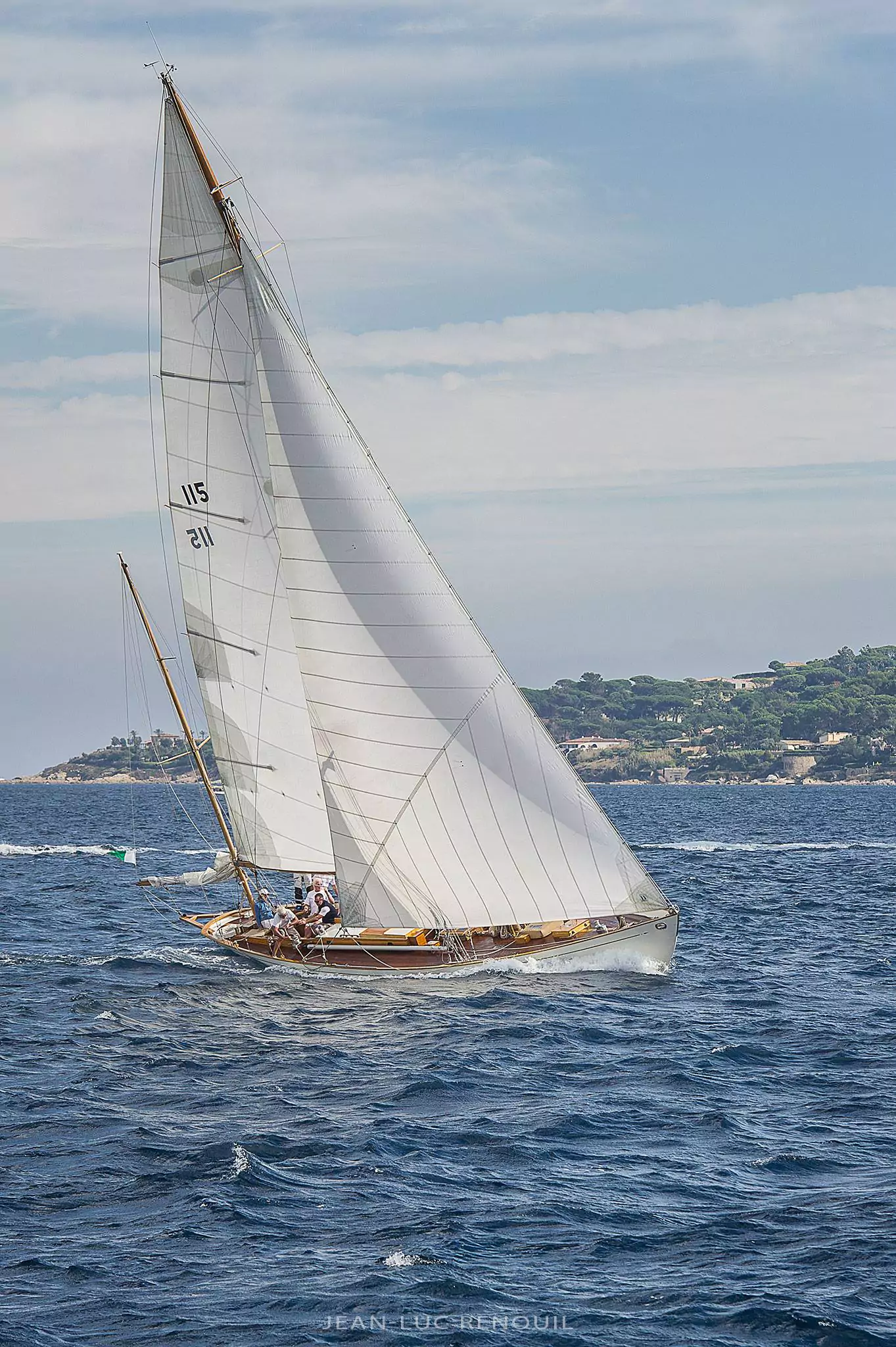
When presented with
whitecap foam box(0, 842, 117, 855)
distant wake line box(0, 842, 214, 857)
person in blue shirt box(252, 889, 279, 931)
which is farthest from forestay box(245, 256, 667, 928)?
whitecap foam box(0, 842, 117, 855)

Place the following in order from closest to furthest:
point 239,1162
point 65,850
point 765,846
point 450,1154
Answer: point 239,1162, point 450,1154, point 765,846, point 65,850

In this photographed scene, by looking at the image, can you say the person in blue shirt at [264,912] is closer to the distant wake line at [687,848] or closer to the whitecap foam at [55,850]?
the distant wake line at [687,848]

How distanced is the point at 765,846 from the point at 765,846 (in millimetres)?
37

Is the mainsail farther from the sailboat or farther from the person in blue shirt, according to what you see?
the person in blue shirt

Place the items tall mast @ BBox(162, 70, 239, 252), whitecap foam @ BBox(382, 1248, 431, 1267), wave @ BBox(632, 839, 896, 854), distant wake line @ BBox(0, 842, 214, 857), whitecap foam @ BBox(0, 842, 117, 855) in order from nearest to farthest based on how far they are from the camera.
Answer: whitecap foam @ BBox(382, 1248, 431, 1267) → tall mast @ BBox(162, 70, 239, 252) → distant wake line @ BBox(0, 842, 214, 857) → wave @ BBox(632, 839, 896, 854) → whitecap foam @ BBox(0, 842, 117, 855)

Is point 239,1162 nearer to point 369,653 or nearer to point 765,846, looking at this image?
point 369,653

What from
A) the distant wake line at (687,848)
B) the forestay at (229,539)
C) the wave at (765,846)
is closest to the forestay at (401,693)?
the forestay at (229,539)

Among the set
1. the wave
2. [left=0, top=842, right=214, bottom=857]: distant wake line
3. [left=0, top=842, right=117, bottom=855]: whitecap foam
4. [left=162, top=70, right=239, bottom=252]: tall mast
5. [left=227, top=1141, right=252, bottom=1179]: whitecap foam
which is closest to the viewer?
[left=227, top=1141, right=252, bottom=1179]: whitecap foam

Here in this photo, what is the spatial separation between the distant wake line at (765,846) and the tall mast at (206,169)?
178 ft

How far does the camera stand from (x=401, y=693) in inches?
1214

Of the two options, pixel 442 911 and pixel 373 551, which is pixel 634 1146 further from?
pixel 373 551

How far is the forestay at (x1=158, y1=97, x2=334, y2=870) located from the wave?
46.0m

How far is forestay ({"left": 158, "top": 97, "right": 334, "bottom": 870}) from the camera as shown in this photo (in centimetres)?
3112

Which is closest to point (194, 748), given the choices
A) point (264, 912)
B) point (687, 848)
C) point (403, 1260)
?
point (264, 912)
